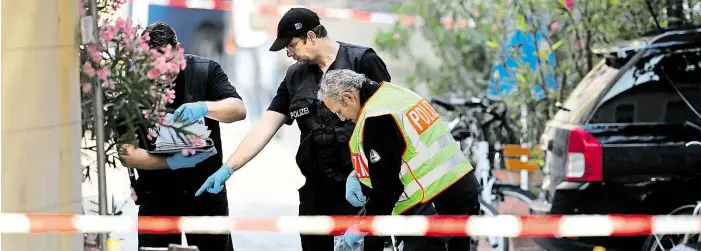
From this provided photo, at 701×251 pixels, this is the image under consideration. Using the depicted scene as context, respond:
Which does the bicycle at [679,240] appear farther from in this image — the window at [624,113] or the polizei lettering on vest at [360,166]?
the polizei lettering on vest at [360,166]

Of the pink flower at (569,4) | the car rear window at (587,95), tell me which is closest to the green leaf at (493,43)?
the pink flower at (569,4)

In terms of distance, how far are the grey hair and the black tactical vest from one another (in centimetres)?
51

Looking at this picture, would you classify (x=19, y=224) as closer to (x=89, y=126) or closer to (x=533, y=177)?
(x=89, y=126)

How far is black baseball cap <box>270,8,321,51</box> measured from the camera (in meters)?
5.45

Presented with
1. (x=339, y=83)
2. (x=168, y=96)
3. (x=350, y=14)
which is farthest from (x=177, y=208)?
(x=350, y=14)

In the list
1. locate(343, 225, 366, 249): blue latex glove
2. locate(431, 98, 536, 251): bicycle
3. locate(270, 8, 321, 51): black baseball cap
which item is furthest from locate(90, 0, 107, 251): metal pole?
locate(431, 98, 536, 251): bicycle

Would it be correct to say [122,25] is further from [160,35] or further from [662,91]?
[662,91]

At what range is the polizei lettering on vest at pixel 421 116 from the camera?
4902 mm

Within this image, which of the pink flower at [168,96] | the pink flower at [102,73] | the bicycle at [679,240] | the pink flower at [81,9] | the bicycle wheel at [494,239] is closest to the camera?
the pink flower at [81,9]

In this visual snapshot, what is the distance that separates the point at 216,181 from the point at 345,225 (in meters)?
0.65

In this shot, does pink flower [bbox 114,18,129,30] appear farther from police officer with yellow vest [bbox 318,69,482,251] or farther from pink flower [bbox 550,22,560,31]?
pink flower [bbox 550,22,560,31]

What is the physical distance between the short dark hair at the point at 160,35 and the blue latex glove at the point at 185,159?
0.51m

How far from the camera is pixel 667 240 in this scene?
6742mm

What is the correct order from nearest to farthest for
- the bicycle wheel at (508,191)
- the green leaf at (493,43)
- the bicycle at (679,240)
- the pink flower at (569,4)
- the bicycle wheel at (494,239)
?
the bicycle at (679,240) → the bicycle wheel at (494,239) → the bicycle wheel at (508,191) → the pink flower at (569,4) → the green leaf at (493,43)
